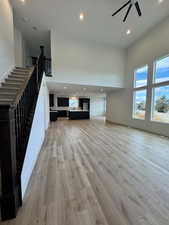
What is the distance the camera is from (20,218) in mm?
1218

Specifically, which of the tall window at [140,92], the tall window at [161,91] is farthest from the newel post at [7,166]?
the tall window at [140,92]

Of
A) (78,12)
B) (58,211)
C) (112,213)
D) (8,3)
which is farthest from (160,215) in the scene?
(8,3)

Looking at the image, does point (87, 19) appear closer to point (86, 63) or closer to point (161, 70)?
point (86, 63)

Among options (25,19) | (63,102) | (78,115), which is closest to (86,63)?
(25,19)

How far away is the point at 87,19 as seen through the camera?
191 inches

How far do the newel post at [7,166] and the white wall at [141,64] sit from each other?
552cm

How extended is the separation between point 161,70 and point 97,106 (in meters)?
→ 10.8

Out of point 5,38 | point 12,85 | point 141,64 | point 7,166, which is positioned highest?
point 5,38

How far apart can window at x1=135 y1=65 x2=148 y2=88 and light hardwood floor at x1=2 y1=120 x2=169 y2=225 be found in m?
4.39

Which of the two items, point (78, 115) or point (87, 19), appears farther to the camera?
point (78, 115)

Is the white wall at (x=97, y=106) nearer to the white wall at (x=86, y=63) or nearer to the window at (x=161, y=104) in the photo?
the white wall at (x=86, y=63)

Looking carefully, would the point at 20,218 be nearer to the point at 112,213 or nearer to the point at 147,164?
the point at 112,213

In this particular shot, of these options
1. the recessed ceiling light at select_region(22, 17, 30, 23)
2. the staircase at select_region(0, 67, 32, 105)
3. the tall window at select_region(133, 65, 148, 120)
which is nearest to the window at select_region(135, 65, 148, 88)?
the tall window at select_region(133, 65, 148, 120)

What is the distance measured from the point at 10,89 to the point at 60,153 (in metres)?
2.49
